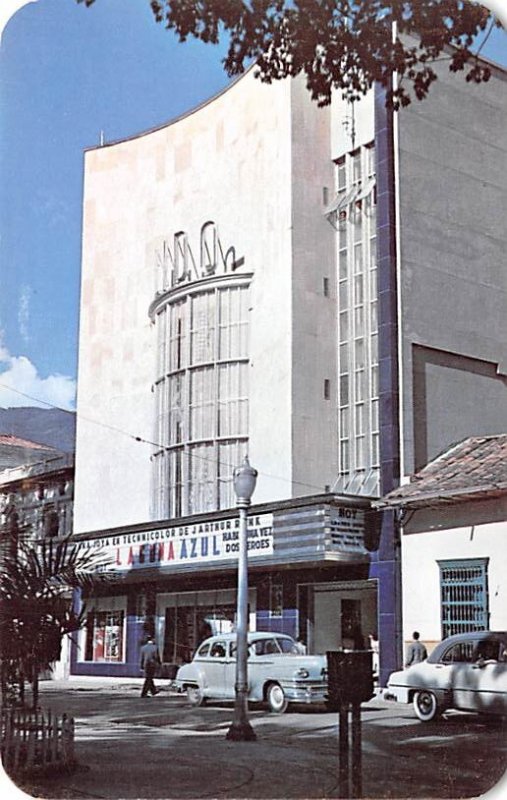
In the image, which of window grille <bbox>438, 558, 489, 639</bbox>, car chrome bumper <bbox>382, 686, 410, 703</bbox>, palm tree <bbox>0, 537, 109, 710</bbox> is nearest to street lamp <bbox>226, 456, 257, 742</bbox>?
car chrome bumper <bbox>382, 686, 410, 703</bbox>

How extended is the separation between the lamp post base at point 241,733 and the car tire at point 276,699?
0.13 m

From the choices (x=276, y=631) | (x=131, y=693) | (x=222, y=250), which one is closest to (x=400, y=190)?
(x=222, y=250)

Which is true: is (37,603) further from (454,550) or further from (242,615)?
(454,550)

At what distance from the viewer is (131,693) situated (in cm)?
505

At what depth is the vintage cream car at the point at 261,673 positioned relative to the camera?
477 cm

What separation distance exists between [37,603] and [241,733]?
1.18 m

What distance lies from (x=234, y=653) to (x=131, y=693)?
560 mm

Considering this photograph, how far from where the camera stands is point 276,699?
4777mm

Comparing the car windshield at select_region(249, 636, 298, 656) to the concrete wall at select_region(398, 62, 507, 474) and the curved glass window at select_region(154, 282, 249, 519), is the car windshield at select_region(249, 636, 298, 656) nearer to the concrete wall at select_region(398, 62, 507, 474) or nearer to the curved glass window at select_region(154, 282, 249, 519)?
the curved glass window at select_region(154, 282, 249, 519)

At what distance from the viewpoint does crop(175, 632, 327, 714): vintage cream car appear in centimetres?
477

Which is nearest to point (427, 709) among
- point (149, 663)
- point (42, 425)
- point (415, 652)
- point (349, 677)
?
point (415, 652)

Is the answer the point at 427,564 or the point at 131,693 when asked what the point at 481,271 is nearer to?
the point at 427,564

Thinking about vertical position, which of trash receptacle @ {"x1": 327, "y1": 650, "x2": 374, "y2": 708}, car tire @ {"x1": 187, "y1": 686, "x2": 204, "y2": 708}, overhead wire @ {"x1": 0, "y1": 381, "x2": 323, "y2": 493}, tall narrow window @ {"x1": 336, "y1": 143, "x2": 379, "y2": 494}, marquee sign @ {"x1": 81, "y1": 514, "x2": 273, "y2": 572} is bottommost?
car tire @ {"x1": 187, "y1": 686, "x2": 204, "y2": 708}

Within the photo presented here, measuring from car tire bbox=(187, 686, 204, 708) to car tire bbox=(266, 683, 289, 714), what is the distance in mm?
314
